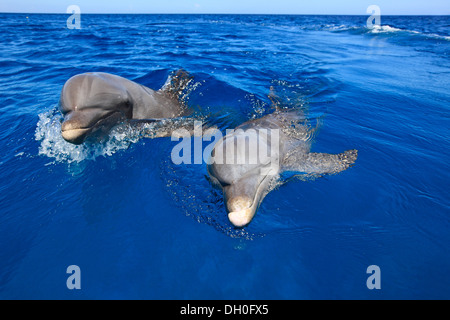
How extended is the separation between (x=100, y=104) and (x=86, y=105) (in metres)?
0.27

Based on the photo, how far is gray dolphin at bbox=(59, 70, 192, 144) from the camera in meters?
5.05

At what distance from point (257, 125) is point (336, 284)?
11.2 ft

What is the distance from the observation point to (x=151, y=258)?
155 inches

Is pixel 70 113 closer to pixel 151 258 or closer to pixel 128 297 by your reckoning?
pixel 151 258

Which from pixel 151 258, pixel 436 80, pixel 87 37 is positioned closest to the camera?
pixel 151 258

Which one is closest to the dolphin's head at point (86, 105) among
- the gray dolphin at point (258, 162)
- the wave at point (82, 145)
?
the wave at point (82, 145)

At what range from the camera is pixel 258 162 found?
459 centimetres

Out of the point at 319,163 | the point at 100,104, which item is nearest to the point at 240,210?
the point at 319,163

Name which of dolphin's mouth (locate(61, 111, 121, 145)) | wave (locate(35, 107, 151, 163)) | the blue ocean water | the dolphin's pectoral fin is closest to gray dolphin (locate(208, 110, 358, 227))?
the dolphin's pectoral fin

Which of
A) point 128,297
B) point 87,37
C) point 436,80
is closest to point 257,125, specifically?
point 128,297

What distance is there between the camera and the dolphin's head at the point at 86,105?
496 cm

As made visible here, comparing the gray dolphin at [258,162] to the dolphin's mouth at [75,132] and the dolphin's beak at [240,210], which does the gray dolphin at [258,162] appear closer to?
the dolphin's beak at [240,210]

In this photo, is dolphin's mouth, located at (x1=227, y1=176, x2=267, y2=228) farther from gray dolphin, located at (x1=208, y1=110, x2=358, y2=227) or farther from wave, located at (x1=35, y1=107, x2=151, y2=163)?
wave, located at (x1=35, y1=107, x2=151, y2=163)
